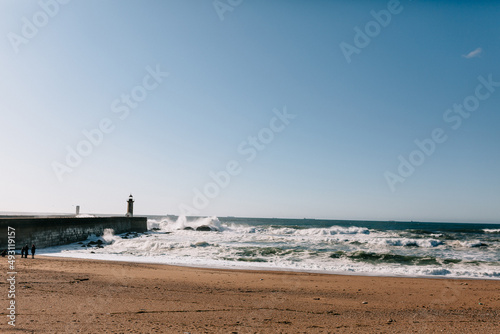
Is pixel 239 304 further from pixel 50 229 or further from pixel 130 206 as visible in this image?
pixel 130 206

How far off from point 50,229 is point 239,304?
1954 cm

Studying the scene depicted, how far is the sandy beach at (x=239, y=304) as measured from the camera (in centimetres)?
567

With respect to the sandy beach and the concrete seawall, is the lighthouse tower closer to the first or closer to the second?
the concrete seawall

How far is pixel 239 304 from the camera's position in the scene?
24.3 feet

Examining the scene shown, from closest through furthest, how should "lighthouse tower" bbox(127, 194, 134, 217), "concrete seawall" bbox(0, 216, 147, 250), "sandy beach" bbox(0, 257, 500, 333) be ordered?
"sandy beach" bbox(0, 257, 500, 333) < "concrete seawall" bbox(0, 216, 147, 250) < "lighthouse tower" bbox(127, 194, 134, 217)

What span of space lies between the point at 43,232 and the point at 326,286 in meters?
19.2

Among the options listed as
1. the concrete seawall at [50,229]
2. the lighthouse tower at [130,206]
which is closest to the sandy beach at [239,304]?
the concrete seawall at [50,229]

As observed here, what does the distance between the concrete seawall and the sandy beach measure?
30.6ft

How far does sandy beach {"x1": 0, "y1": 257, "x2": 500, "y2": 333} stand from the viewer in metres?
5.67

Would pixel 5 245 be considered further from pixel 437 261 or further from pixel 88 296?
pixel 437 261

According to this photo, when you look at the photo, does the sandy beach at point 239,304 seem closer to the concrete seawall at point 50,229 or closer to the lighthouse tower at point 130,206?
the concrete seawall at point 50,229

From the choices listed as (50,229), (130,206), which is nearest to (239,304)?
(50,229)

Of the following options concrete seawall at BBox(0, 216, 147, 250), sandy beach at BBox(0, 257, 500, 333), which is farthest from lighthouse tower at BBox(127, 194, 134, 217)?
sandy beach at BBox(0, 257, 500, 333)

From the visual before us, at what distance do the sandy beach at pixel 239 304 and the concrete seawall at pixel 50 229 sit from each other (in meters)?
9.32
